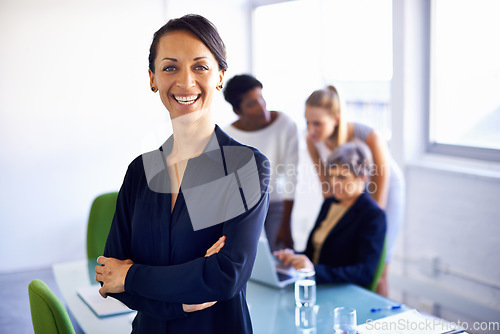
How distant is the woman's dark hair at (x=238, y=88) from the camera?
73.7 inches

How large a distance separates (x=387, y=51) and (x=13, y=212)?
110 inches

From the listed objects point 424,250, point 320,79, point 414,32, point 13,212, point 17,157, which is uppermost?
point 414,32

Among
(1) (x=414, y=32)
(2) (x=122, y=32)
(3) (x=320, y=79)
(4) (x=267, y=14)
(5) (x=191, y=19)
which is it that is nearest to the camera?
(5) (x=191, y=19)

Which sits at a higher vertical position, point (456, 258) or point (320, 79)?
point (320, 79)

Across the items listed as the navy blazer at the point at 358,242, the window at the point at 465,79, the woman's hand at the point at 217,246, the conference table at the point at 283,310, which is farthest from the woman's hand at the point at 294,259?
the window at the point at 465,79

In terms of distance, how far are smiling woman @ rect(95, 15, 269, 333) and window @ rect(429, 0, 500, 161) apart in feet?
8.15

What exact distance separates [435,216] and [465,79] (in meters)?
0.85

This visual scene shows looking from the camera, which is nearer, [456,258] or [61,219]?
[456,258]

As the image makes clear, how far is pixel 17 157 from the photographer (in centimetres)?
409

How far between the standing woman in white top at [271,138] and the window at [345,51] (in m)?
0.56

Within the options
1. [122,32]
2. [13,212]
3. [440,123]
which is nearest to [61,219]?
[13,212]

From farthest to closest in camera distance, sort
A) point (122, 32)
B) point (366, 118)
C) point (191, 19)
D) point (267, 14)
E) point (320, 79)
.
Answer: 1. point (366, 118)
2. point (320, 79)
3. point (122, 32)
4. point (267, 14)
5. point (191, 19)

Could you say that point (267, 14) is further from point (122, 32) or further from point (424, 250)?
point (424, 250)

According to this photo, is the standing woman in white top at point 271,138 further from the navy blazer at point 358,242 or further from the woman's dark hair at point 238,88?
the navy blazer at point 358,242
